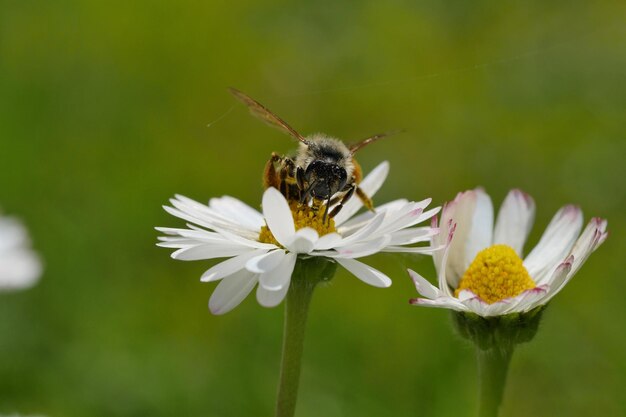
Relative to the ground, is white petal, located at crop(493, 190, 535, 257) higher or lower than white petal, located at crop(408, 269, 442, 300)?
higher

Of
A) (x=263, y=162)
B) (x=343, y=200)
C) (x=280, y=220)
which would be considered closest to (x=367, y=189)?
(x=343, y=200)

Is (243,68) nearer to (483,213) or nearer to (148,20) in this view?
(148,20)

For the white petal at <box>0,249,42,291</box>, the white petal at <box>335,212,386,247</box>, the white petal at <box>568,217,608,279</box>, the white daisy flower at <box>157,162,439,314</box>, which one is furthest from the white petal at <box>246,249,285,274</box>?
the white petal at <box>0,249,42,291</box>

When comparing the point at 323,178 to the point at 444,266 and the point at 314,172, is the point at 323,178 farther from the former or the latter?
the point at 444,266

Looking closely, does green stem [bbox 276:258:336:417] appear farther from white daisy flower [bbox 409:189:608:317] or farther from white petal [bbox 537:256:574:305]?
white petal [bbox 537:256:574:305]

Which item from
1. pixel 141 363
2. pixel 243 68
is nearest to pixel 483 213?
pixel 141 363

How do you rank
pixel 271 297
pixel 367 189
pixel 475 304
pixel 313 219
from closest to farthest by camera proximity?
pixel 271 297
pixel 475 304
pixel 313 219
pixel 367 189

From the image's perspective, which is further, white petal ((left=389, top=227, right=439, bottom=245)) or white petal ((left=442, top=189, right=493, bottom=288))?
white petal ((left=442, top=189, right=493, bottom=288))
